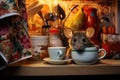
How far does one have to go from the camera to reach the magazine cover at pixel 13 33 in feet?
2.28

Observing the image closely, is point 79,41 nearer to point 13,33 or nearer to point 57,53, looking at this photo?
point 57,53

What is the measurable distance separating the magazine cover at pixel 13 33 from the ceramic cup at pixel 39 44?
10cm

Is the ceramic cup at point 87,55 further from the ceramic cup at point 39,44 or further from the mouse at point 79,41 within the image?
the ceramic cup at point 39,44

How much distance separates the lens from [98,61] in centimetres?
84

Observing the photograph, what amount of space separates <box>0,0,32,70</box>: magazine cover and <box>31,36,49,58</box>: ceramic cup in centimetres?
10

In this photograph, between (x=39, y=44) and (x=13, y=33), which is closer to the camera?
(x=13, y=33)

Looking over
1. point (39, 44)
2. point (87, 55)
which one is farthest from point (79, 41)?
point (39, 44)

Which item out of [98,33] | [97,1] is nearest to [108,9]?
[97,1]

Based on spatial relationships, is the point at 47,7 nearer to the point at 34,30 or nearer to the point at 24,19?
the point at 34,30

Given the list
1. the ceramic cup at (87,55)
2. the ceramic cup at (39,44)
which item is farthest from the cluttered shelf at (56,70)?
the ceramic cup at (39,44)

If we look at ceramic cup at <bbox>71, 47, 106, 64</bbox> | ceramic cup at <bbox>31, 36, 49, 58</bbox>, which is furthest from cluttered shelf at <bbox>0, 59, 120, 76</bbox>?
ceramic cup at <bbox>31, 36, 49, 58</bbox>

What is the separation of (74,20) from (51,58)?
245 mm

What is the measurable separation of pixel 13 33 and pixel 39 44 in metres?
0.17

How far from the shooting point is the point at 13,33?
758 mm
